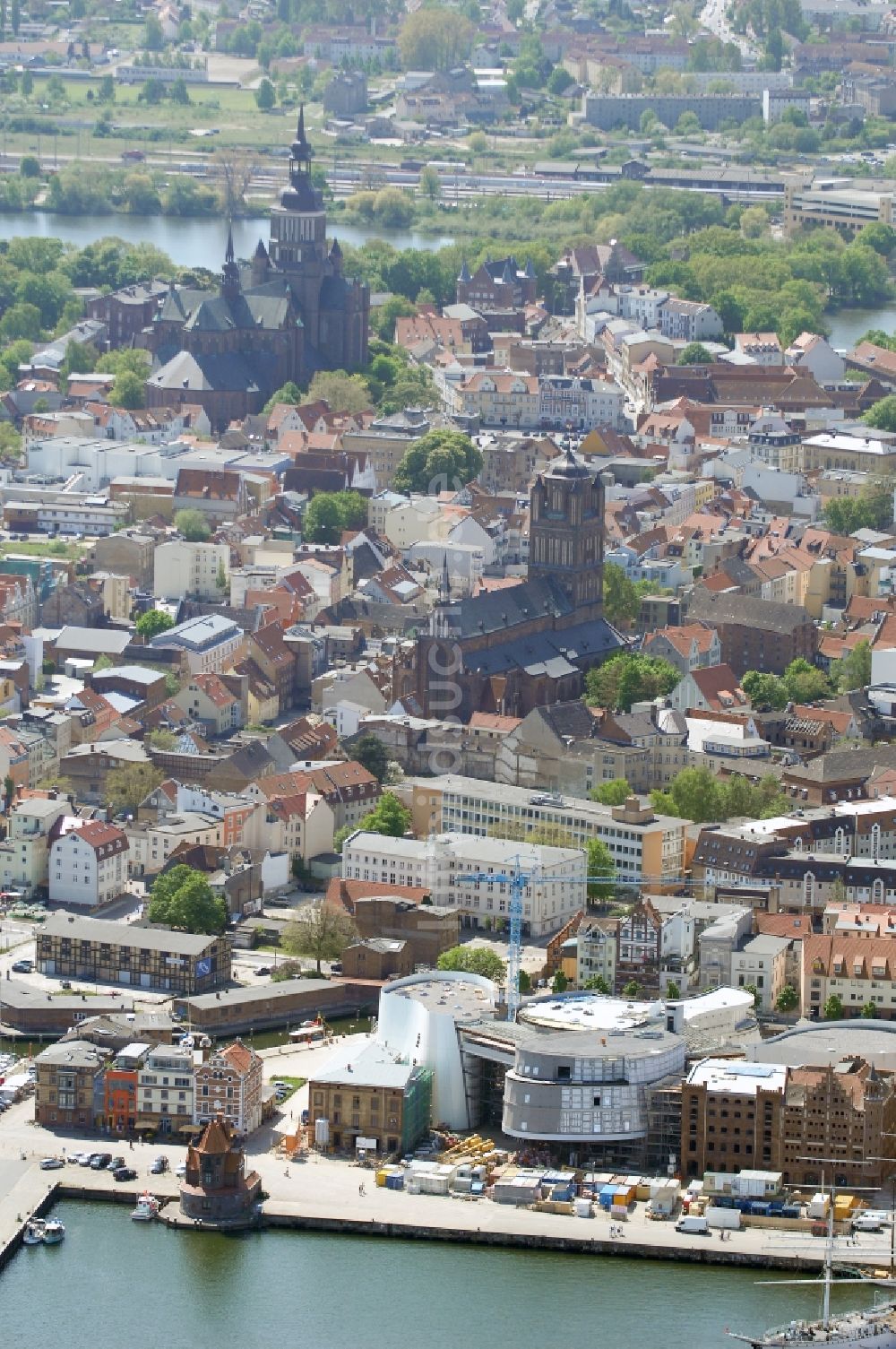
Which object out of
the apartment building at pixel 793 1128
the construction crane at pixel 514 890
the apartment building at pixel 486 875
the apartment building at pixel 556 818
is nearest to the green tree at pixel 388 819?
the apartment building at pixel 556 818

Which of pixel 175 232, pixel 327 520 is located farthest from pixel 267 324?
pixel 175 232

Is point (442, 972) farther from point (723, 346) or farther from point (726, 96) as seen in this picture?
point (726, 96)

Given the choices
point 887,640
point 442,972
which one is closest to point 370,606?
point 887,640

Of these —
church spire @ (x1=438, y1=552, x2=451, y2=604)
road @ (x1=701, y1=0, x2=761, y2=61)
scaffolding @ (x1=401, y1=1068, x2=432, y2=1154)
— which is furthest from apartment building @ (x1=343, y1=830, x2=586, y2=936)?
road @ (x1=701, y1=0, x2=761, y2=61)

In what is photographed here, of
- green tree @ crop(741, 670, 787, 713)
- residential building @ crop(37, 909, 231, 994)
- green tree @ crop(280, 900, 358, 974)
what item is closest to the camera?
residential building @ crop(37, 909, 231, 994)

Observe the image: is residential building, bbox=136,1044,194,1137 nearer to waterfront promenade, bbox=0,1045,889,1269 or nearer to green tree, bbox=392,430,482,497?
waterfront promenade, bbox=0,1045,889,1269

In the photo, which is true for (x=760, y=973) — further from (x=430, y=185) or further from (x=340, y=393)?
(x=430, y=185)
